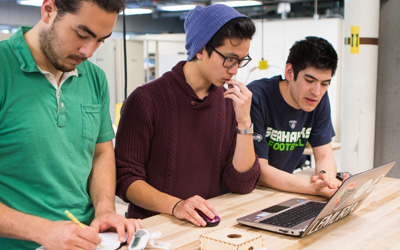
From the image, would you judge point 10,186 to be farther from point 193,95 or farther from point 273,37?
point 273,37

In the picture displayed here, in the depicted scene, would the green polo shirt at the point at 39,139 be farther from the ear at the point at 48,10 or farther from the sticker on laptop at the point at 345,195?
the sticker on laptop at the point at 345,195

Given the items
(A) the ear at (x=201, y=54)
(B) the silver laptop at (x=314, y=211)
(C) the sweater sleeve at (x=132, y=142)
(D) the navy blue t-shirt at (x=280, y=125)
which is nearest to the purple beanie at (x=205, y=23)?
(A) the ear at (x=201, y=54)

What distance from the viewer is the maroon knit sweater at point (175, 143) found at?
1.73 m

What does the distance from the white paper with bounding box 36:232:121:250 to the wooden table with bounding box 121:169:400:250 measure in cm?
14

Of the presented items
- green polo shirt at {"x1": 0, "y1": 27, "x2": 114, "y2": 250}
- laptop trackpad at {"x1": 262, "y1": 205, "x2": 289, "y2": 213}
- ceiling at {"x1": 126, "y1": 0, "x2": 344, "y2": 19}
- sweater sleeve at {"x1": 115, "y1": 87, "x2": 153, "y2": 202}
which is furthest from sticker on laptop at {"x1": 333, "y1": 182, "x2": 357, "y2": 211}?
ceiling at {"x1": 126, "y1": 0, "x2": 344, "y2": 19}

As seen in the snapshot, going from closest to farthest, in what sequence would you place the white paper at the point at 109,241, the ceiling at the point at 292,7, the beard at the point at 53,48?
the white paper at the point at 109,241, the beard at the point at 53,48, the ceiling at the point at 292,7

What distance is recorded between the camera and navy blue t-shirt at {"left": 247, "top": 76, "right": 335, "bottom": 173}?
2.13m

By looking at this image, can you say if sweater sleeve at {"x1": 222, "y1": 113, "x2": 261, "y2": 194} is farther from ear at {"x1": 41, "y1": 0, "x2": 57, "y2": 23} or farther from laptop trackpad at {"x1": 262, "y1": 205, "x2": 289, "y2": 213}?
ear at {"x1": 41, "y1": 0, "x2": 57, "y2": 23}

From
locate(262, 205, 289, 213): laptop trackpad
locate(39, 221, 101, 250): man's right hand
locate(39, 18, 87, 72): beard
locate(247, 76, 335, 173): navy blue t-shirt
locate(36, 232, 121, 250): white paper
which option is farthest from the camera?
locate(247, 76, 335, 173): navy blue t-shirt

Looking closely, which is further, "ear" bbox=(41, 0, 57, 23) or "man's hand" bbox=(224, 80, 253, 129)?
"man's hand" bbox=(224, 80, 253, 129)

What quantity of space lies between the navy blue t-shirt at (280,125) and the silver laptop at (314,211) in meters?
0.51

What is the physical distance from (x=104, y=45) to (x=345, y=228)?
4.37 meters

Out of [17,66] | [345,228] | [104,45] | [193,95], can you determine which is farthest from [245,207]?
[104,45]

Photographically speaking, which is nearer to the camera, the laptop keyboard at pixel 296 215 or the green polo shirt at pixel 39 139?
the green polo shirt at pixel 39 139
